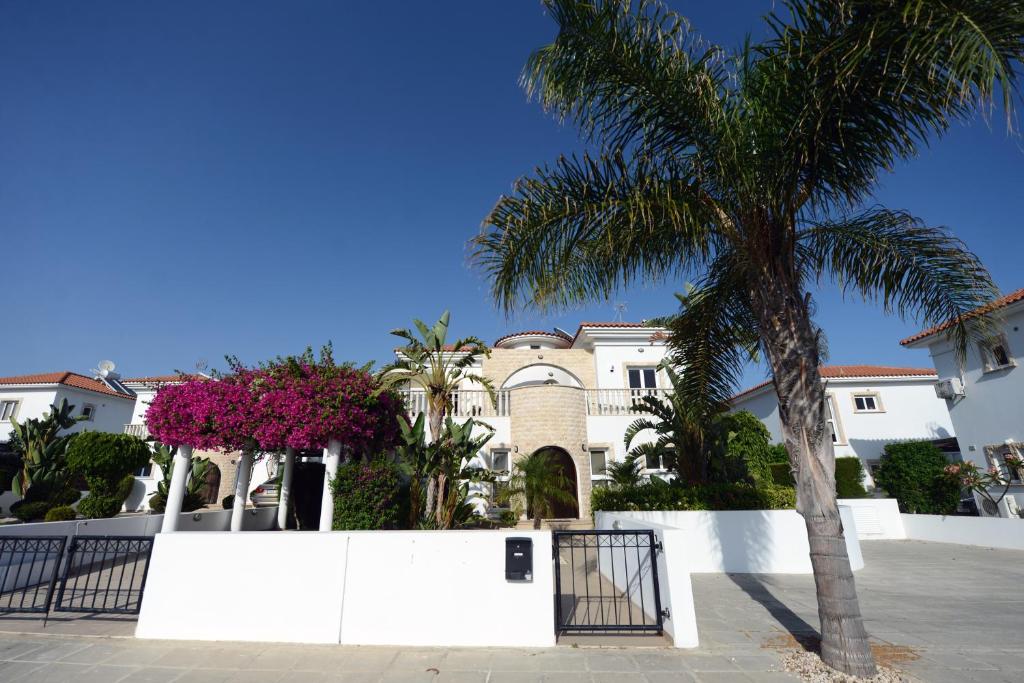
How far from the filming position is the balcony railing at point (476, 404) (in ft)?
51.7

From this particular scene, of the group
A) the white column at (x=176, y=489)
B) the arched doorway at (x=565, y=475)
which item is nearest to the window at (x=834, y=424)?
the arched doorway at (x=565, y=475)

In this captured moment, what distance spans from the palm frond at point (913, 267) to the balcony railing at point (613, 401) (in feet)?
33.7

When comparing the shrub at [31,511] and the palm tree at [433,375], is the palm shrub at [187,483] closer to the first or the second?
the shrub at [31,511]

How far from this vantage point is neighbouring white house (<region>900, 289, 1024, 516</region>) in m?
13.2

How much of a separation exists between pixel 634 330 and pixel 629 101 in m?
16.0

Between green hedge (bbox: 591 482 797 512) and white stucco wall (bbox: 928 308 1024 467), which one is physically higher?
white stucco wall (bbox: 928 308 1024 467)

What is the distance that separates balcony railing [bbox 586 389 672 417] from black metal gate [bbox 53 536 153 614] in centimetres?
1255

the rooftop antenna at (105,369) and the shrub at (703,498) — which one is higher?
the rooftop antenna at (105,369)

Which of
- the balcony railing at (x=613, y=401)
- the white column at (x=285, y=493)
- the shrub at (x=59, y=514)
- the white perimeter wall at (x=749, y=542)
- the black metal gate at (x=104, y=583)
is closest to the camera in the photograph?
the black metal gate at (x=104, y=583)

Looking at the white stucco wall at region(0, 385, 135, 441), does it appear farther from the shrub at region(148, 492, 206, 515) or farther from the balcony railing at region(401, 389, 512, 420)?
the balcony railing at region(401, 389, 512, 420)

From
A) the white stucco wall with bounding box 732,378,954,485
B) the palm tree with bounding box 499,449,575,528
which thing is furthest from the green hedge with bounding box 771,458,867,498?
the palm tree with bounding box 499,449,575,528

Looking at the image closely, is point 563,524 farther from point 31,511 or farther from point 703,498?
point 31,511

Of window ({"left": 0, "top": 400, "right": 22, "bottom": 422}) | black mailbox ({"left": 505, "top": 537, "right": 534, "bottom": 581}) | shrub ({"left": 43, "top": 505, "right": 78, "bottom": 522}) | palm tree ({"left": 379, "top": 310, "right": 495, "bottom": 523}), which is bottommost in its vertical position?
black mailbox ({"left": 505, "top": 537, "right": 534, "bottom": 581})

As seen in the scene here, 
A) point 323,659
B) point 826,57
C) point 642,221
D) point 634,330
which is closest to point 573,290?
point 642,221
